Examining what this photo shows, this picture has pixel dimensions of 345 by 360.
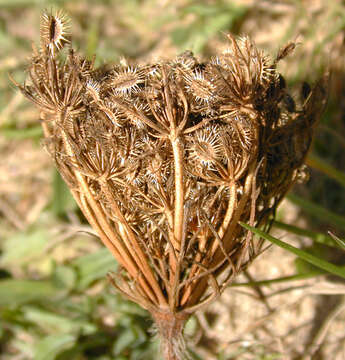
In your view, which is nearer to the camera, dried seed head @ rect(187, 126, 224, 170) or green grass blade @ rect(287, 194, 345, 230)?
dried seed head @ rect(187, 126, 224, 170)

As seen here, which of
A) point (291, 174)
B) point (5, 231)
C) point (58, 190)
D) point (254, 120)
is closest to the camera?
point (254, 120)

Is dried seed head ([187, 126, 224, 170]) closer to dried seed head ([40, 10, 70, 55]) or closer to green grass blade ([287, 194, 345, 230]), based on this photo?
dried seed head ([40, 10, 70, 55])

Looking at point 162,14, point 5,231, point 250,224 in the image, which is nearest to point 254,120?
point 250,224

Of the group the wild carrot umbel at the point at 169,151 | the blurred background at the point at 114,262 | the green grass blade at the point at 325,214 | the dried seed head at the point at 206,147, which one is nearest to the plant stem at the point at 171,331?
the wild carrot umbel at the point at 169,151

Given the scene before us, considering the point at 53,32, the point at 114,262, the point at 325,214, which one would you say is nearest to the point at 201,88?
the point at 53,32

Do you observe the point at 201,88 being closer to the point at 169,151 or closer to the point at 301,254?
the point at 169,151

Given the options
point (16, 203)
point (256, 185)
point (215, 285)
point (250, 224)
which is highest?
point (16, 203)

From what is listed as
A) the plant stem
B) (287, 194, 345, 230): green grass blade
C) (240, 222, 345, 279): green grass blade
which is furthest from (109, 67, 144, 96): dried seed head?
(287, 194, 345, 230): green grass blade

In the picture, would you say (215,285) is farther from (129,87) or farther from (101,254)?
(101,254)
